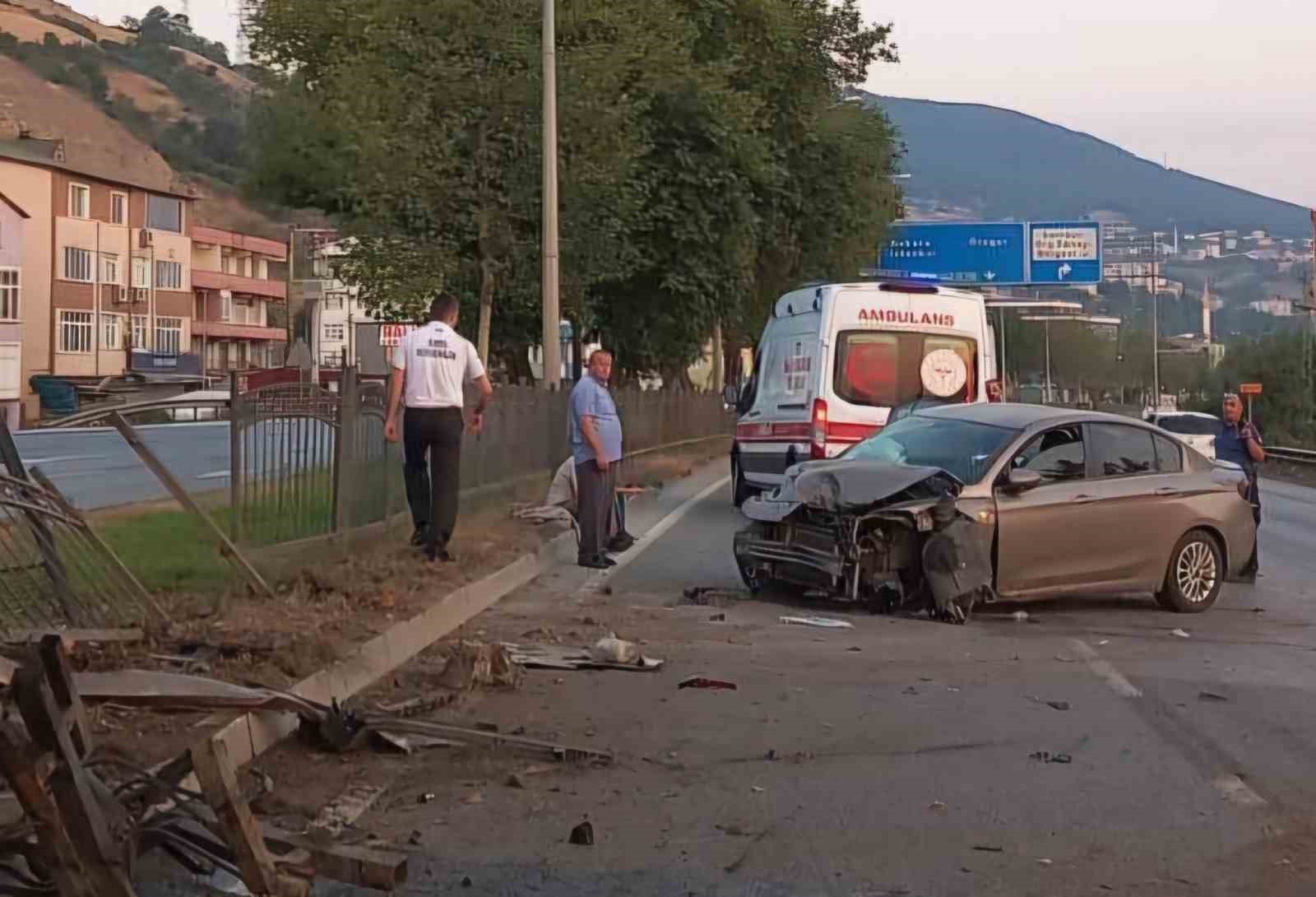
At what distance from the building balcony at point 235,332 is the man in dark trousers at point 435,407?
253 ft

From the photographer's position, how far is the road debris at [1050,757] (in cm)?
724

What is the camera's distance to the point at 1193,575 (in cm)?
1254

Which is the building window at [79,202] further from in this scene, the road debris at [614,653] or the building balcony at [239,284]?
the road debris at [614,653]

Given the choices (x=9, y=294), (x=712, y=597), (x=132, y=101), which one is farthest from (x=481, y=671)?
(x=132, y=101)

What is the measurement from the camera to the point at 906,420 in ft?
44.0

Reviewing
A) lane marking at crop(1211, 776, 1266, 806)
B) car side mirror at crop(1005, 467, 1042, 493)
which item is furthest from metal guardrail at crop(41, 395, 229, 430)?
lane marking at crop(1211, 776, 1266, 806)

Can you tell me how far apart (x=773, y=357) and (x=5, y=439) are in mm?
12796

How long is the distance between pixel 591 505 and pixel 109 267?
68423mm

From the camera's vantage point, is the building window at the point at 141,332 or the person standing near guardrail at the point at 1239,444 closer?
the person standing near guardrail at the point at 1239,444

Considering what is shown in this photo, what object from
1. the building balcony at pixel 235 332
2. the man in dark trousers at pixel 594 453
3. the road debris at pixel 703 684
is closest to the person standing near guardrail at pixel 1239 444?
the man in dark trousers at pixel 594 453

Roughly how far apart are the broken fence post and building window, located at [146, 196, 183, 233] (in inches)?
2965

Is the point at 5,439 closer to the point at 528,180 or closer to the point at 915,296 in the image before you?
the point at 915,296

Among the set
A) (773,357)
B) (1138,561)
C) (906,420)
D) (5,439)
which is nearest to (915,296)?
(773,357)

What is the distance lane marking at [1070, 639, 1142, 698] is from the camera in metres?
8.97
